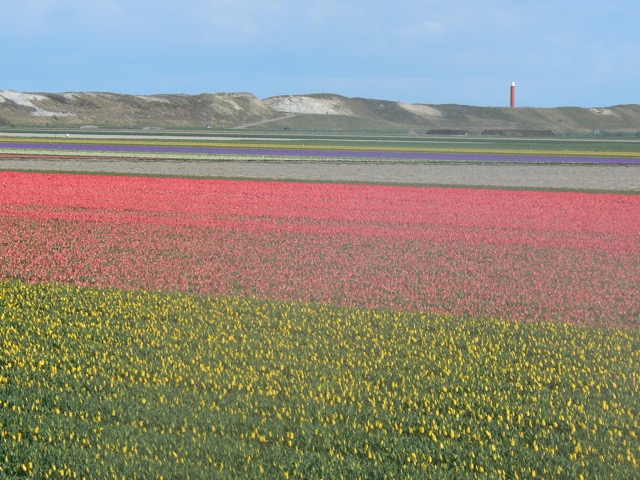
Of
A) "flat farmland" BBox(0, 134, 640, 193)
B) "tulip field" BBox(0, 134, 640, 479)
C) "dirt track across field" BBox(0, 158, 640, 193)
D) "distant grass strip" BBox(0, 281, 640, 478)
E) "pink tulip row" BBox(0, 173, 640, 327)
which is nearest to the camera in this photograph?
"distant grass strip" BBox(0, 281, 640, 478)

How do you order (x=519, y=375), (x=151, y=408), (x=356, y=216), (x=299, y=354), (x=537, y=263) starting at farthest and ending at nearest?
1. (x=356, y=216)
2. (x=537, y=263)
3. (x=299, y=354)
4. (x=519, y=375)
5. (x=151, y=408)

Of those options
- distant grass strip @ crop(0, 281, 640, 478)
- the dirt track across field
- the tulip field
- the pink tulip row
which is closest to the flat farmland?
the dirt track across field

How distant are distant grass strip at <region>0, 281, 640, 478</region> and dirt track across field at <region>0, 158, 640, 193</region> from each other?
26.9 m

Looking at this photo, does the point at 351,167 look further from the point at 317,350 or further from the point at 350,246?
the point at 317,350

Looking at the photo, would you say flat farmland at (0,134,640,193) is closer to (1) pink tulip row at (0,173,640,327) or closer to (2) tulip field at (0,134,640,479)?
(1) pink tulip row at (0,173,640,327)

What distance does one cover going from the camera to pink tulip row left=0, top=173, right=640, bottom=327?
16.3 meters

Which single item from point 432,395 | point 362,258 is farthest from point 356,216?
point 432,395

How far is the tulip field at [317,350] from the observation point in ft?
27.8

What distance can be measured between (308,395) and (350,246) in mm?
11873

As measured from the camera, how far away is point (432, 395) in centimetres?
1008

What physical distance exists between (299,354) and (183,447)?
3.51 meters

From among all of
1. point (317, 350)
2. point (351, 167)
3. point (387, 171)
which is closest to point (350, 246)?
point (317, 350)

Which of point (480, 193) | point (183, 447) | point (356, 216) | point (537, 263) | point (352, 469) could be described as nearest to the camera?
point (352, 469)

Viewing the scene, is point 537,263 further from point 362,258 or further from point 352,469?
point 352,469
